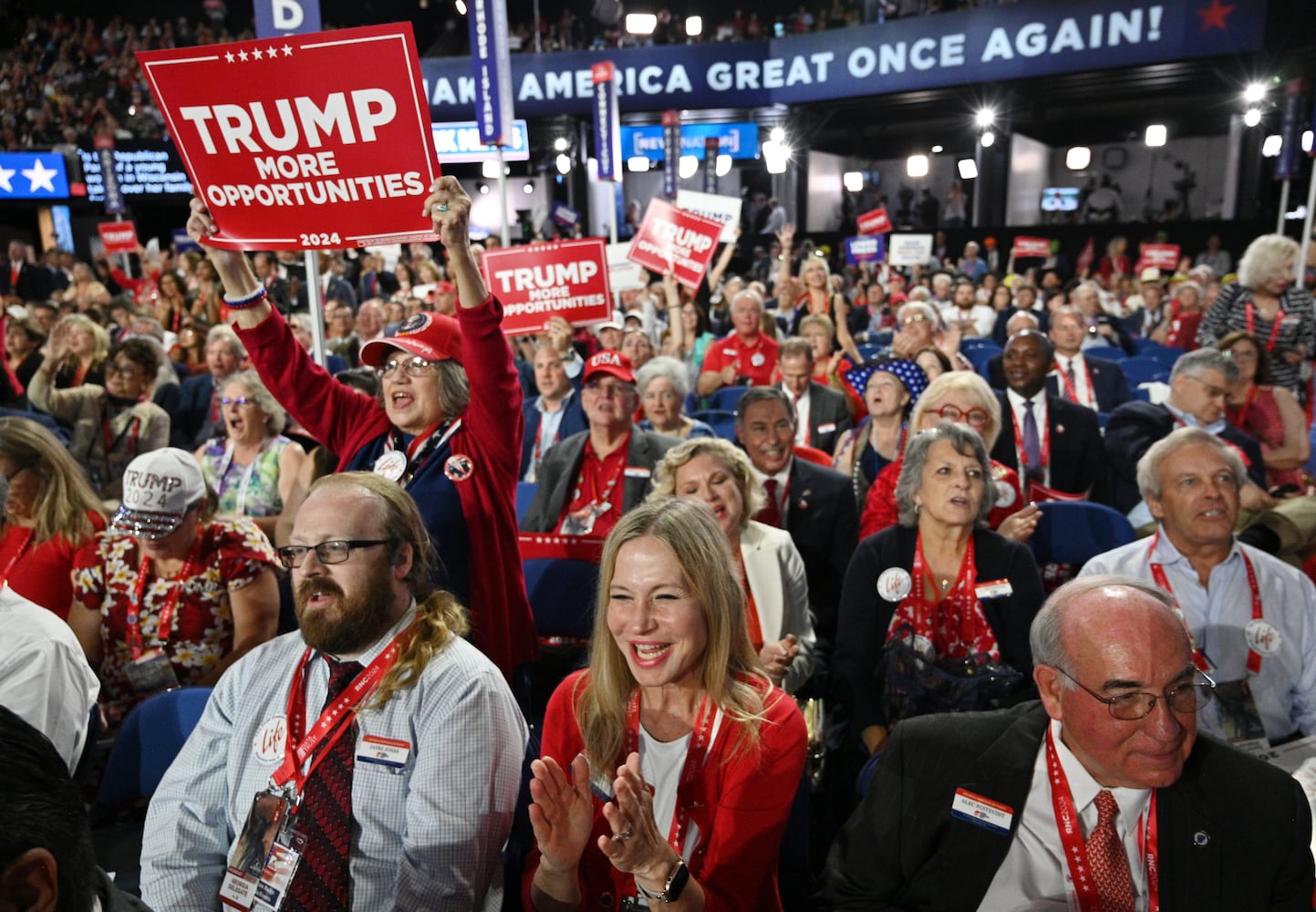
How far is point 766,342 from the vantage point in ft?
24.6

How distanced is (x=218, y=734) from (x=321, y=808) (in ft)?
1.19

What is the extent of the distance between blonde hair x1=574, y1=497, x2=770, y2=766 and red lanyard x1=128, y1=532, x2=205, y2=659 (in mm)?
1547

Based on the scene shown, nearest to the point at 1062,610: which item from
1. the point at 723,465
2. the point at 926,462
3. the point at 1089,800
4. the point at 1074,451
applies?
the point at 1089,800

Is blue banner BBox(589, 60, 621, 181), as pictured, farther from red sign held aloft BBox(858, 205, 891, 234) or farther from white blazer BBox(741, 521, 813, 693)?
white blazer BBox(741, 521, 813, 693)

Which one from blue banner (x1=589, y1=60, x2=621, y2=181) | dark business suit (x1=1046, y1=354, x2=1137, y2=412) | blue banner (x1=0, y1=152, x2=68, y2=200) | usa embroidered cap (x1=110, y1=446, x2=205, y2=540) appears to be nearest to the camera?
usa embroidered cap (x1=110, y1=446, x2=205, y2=540)

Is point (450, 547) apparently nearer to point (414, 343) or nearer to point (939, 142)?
point (414, 343)

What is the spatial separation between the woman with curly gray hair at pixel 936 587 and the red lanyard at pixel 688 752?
104 cm

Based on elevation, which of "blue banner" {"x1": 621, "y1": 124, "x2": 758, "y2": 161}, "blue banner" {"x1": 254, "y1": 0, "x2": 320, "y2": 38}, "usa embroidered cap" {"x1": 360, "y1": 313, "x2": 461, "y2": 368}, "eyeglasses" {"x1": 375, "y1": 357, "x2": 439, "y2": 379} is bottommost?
"eyeglasses" {"x1": 375, "y1": 357, "x2": 439, "y2": 379}

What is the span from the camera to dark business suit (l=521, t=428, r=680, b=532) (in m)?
4.16

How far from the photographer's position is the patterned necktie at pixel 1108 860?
5.80ft

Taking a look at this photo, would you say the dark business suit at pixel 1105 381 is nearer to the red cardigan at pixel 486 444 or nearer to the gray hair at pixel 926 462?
the gray hair at pixel 926 462

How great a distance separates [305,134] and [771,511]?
7.73ft

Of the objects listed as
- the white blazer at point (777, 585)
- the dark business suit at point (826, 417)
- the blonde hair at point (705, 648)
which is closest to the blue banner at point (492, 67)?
the dark business suit at point (826, 417)

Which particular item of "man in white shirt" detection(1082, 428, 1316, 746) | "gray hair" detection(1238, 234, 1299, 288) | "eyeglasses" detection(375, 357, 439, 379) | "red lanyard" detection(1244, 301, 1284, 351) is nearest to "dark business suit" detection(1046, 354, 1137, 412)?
"red lanyard" detection(1244, 301, 1284, 351)
